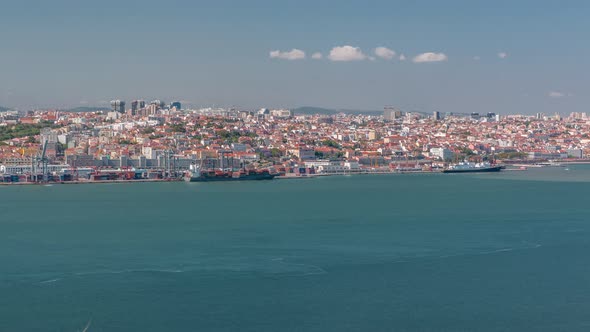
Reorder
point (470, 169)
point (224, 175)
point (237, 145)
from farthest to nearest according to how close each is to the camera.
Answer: point (237, 145), point (470, 169), point (224, 175)

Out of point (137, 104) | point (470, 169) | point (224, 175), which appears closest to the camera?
point (224, 175)

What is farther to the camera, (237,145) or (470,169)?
(237,145)

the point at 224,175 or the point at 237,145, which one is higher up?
the point at 237,145

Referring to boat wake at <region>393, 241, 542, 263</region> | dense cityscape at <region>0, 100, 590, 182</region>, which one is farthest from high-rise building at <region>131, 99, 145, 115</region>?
boat wake at <region>393, 241, 542, 263</region>

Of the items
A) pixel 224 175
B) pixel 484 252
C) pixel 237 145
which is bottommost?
pixel 484 252

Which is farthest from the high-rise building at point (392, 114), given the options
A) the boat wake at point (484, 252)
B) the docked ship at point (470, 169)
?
the boat wake at point (484, 252)

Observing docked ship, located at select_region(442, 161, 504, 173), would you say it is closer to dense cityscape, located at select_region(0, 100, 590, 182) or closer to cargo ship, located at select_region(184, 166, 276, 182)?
dense cityscape, located at select_region(0, 100, 590, 182)

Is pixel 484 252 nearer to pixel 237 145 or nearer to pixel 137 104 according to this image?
pixel 237 145

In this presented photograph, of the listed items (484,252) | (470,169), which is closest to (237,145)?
(470,169)
